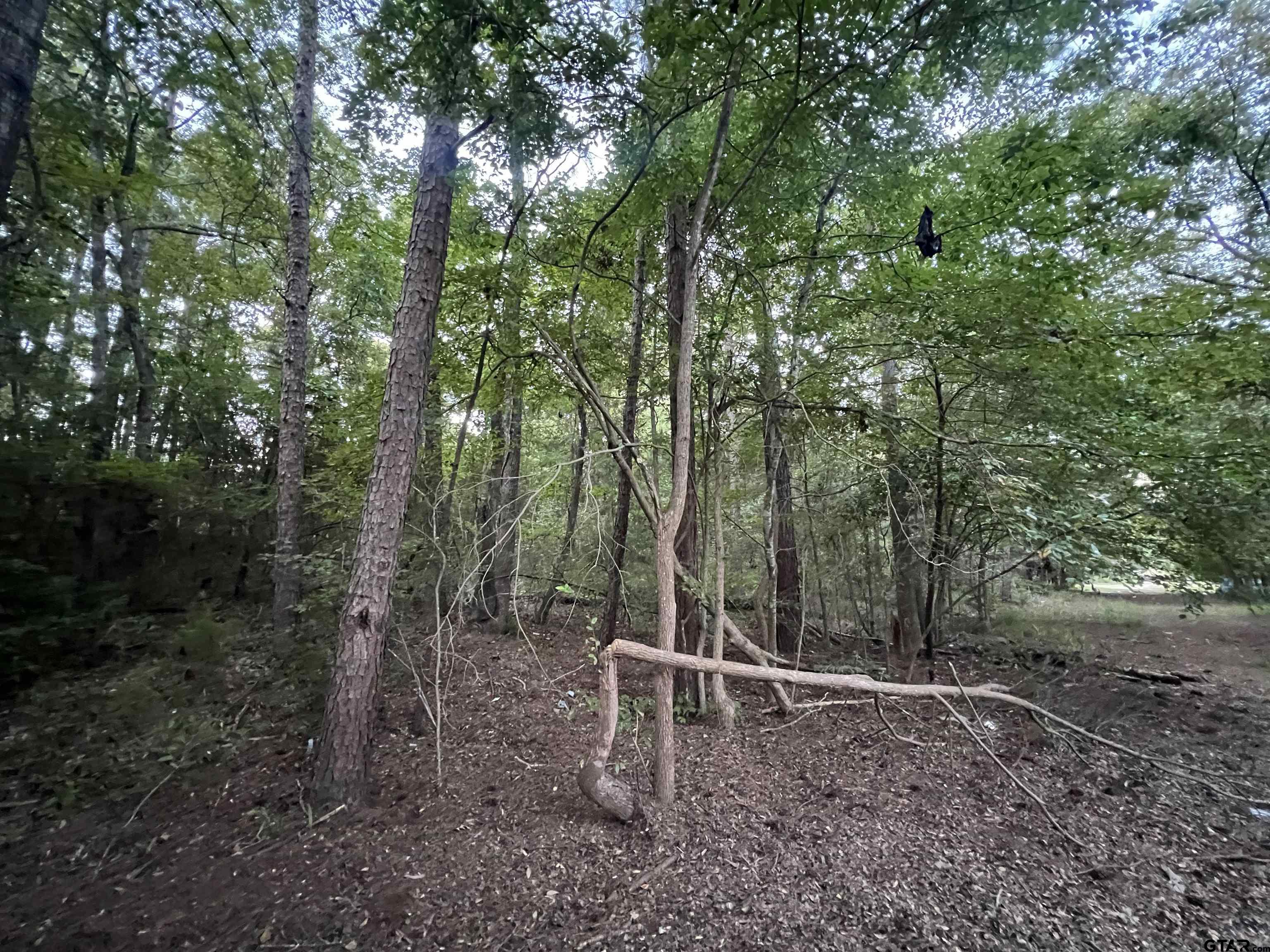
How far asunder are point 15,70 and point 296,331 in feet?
9.91

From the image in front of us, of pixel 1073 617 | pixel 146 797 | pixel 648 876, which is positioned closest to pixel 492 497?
pixel 146 797

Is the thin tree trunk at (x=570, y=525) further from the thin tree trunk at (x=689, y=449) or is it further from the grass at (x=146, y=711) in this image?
the grass at (x=146, y=711)

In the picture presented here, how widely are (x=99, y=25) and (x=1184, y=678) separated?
11793mm

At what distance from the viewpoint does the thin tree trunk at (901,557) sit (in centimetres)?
522

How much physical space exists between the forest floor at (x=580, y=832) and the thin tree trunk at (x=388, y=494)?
405 millimetres

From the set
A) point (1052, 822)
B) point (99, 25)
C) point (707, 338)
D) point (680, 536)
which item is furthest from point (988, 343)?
point (99, 25)

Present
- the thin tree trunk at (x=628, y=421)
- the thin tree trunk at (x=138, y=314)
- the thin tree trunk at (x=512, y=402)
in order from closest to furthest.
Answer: the thin tree trunk at (x=512, y=402) → the thin tree trunk at (x=628, y=421) → the thin tree trunk at (x=138, y=314)

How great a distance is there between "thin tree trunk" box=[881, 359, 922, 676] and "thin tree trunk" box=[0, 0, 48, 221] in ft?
19.3

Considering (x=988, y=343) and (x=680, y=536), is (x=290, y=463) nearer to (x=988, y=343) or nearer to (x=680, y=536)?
(x=680, y=536)

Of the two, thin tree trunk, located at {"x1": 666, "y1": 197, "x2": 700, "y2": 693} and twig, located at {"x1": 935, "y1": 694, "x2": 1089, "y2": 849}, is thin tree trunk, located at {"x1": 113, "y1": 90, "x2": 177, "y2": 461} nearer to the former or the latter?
thin tree trunk, located at {"x1": 666, "y1": 197, "x2": 700, "y2": 693}

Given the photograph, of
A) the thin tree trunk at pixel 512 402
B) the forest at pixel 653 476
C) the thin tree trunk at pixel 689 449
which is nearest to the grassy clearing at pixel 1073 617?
the forest at pixel 653 476

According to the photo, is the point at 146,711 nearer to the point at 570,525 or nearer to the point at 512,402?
the point at 512,402

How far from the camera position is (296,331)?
206 inches

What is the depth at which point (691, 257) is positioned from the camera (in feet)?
10.7
